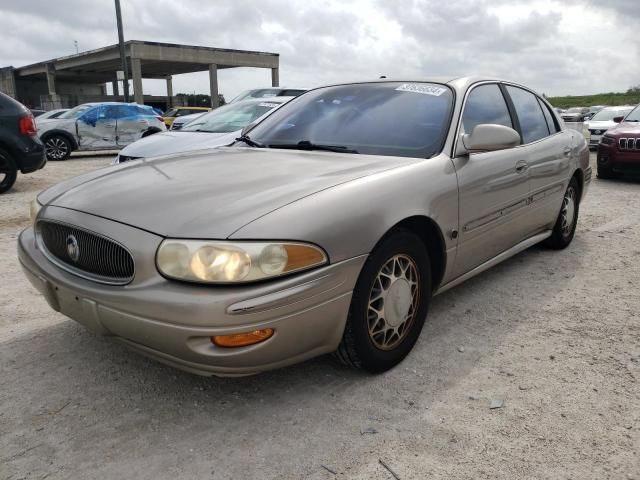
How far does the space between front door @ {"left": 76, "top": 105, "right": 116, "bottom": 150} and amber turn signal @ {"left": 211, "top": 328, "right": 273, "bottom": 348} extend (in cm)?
1222

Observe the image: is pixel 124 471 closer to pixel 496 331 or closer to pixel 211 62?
pixel 496 331

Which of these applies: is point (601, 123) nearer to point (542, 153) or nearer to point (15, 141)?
point (542, 153)

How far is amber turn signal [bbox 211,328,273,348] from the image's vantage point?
77.8 inches

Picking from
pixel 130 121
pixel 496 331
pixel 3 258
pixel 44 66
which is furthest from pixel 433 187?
pixel 44 66

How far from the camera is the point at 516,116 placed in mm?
3871

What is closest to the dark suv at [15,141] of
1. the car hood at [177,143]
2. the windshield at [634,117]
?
the car hood at [177,143]

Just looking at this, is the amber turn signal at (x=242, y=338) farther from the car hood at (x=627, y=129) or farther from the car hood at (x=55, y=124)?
the car hood at (x=55, y=124)

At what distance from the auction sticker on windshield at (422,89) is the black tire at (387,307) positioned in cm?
109

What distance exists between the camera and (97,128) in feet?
42.0

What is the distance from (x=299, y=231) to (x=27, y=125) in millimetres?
7042

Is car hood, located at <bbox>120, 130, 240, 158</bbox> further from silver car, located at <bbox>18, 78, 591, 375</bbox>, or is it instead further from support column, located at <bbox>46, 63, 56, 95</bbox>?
support column, located at <bbox>46, 63, 56, 95</bbox>

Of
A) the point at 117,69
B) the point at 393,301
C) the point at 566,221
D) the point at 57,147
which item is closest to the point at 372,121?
the point at 393,301

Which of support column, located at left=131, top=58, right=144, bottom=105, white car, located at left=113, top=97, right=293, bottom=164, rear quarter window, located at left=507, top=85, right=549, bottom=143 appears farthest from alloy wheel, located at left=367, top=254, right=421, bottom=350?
support column, located at left=131, top=58, right=144, bottom=105

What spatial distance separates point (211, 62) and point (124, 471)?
3411cm
